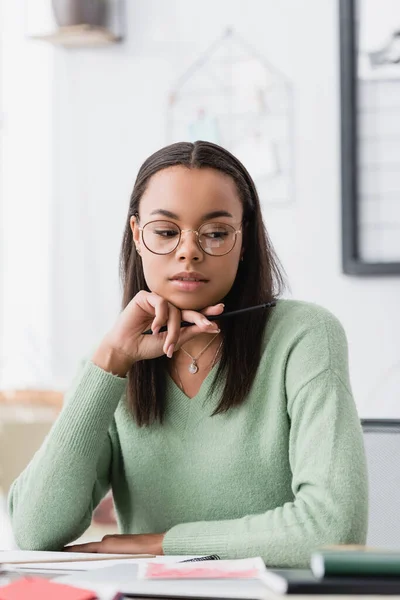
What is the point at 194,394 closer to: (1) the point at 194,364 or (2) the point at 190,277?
(1) the point at 194,364

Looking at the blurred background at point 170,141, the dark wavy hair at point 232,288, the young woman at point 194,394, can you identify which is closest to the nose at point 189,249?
the young woman at point 194,394

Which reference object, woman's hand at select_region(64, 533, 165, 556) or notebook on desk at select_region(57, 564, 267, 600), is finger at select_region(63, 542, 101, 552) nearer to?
woman's hand at select_region(64, 533, 165, 556)

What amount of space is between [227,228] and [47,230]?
133 centimetres

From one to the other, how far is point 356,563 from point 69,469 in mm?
667

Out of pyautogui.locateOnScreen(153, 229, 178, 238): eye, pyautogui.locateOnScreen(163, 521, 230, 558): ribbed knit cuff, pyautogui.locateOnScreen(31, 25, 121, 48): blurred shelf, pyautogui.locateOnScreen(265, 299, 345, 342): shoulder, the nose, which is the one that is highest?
pyautogui.locateOnScreen(31, 25, 121, 48): blurred shelf

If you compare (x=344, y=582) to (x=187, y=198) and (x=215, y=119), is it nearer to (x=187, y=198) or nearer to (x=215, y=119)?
(x=187, y=198)

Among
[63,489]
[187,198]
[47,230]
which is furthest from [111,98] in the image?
[63,489]

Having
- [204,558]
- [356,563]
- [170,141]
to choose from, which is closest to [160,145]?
[170,141]

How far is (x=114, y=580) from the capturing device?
0.88 m

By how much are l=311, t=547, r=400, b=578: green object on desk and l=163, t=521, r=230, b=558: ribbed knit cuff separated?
0.45 meters

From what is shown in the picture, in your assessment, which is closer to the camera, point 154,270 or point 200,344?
point 154,270

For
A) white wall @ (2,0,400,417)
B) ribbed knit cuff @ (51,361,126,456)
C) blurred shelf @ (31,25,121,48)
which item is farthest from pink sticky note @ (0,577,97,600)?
blurred shelf @ (31,25,121,48)

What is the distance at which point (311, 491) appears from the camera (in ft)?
3.89

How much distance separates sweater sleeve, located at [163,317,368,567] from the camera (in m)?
1.15
